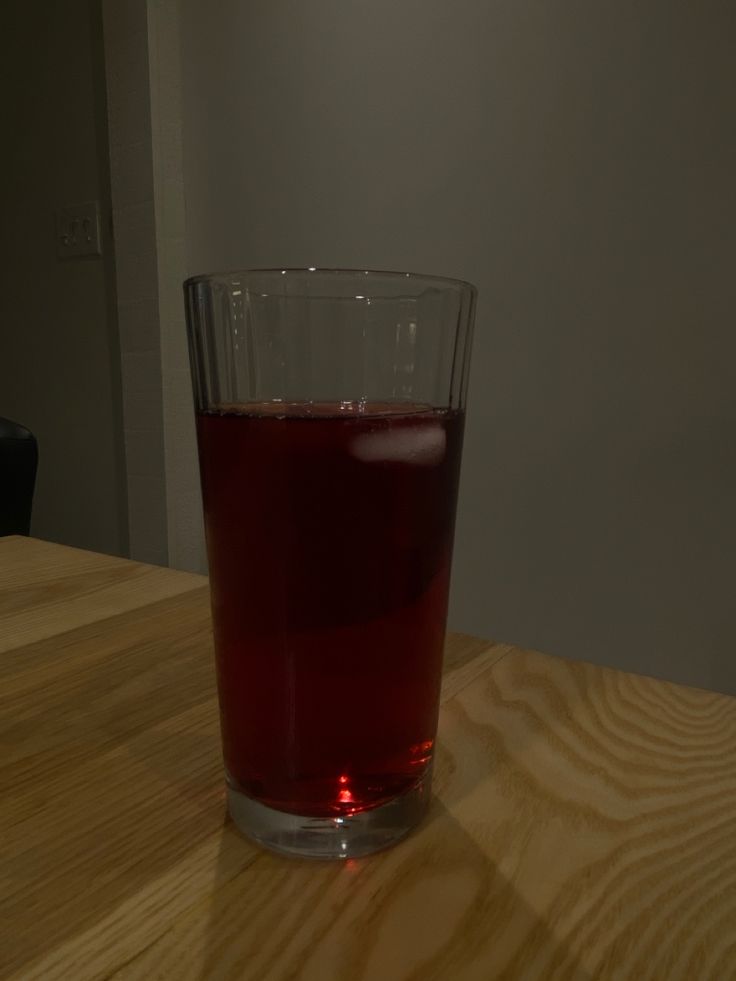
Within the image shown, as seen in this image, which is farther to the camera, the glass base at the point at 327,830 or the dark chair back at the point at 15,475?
the dark chair back at the point at 15,475

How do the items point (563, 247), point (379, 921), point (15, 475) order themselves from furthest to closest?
point (563, 247)
point (15, 475)
point (379, 921)

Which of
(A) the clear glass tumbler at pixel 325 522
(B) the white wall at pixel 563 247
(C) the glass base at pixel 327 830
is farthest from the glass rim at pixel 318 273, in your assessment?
(B) the white wall at pixel 563 247

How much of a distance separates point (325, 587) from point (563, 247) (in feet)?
4.16

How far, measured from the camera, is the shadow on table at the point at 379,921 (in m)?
0.30

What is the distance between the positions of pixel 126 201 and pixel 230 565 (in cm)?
197

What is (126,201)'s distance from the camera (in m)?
2.08

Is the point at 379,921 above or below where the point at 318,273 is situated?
below

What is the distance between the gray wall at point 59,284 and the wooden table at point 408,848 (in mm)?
1950

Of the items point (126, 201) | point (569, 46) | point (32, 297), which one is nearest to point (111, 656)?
point (569, 46)

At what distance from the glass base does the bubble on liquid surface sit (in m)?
0.16

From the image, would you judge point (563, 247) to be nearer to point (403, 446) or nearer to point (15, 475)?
point (15, 475)

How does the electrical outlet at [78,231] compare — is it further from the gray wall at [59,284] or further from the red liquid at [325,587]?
the red liquid at [325,587]

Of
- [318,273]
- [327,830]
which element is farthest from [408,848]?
[318,273]

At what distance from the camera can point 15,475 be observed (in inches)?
50.3
